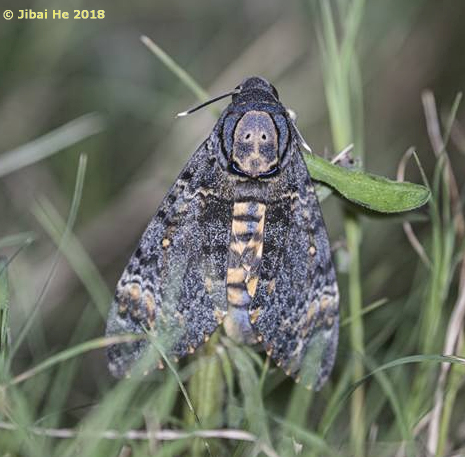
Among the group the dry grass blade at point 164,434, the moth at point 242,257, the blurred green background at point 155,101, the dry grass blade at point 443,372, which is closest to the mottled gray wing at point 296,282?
the moth at point 242,257

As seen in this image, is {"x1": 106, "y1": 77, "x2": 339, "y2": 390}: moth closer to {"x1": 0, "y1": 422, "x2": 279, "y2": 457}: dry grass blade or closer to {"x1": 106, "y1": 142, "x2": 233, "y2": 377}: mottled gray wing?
{"x1": 106, "y1": 142, "x2": 233, "y2": 377}: mottled gray wing

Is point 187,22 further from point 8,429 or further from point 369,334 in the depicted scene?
point 8,429

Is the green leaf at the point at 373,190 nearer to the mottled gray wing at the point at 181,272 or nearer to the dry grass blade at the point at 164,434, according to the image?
the mottled gray wing at the point at 181,272

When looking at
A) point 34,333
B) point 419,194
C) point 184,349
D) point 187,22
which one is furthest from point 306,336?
point 187,22

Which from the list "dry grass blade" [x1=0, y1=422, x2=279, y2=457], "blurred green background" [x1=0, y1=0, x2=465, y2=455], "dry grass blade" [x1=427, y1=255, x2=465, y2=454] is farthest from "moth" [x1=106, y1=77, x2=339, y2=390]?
"blurred green background" [x1=0, y1=0, x2=465, y2=455]

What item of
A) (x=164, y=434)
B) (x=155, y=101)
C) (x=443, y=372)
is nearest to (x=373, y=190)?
(x=443, y=372)

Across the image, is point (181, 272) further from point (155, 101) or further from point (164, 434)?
point (155, 101)
